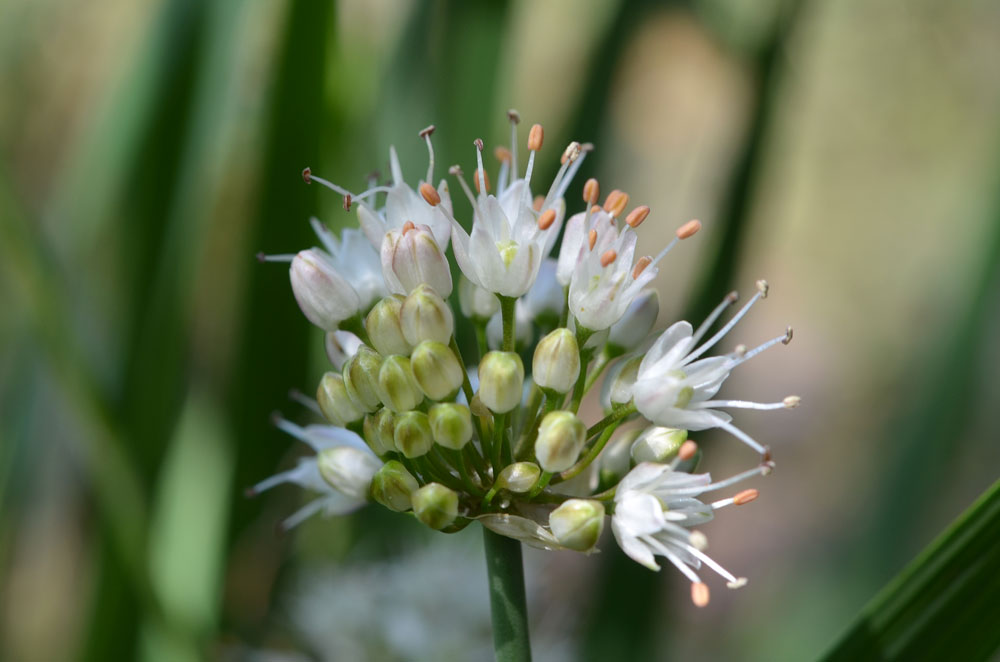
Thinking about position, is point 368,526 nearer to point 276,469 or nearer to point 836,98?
point 276,469

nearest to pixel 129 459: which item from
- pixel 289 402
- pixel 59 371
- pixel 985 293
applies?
pixel 59 371

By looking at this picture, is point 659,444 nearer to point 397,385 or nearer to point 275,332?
point 397,385

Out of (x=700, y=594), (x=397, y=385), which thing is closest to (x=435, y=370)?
(x=397, y=385)

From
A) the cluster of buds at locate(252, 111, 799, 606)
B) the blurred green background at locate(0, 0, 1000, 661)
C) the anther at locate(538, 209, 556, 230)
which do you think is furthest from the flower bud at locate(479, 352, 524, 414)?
the blurred green background at locate(0, 0, 1000, 661)

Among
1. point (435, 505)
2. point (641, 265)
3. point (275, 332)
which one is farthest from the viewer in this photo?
point (275, 332)

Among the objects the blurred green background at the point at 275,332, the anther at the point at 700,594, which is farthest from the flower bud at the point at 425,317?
the blurred green background at the point at 275,332

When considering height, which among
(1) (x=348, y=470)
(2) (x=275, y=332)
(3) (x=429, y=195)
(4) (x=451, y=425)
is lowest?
(2) (x=275, y=332)

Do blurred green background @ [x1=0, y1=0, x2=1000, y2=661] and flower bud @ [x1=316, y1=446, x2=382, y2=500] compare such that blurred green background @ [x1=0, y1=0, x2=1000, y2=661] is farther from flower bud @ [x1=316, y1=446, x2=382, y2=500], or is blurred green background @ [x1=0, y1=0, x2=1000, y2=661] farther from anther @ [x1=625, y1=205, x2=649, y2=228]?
anther @ [x1=625, y1=205, x2=649, y2=228]
